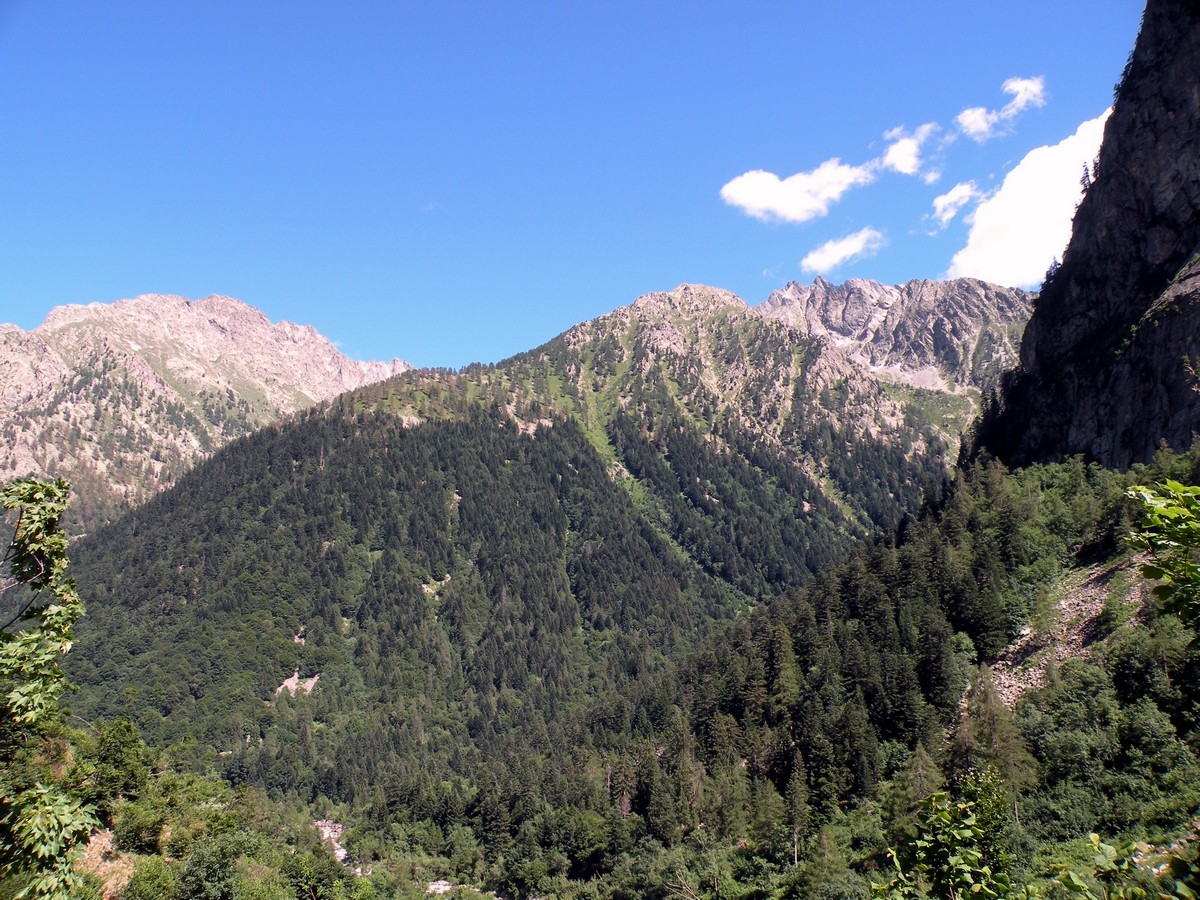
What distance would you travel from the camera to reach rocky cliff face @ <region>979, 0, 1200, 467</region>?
11081cm

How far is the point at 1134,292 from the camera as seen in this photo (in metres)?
132

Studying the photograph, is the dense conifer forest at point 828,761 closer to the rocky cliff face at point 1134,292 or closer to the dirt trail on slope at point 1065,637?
the dirt trail on slope at point 1065,637

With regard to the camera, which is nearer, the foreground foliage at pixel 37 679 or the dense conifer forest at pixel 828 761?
the foreground foliage at pixel 37 679

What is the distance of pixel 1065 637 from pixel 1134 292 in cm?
8668

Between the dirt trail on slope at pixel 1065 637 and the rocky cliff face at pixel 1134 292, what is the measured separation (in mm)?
33862

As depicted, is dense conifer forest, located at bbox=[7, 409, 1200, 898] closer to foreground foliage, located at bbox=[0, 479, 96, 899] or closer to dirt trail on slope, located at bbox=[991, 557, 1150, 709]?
dirt trail on slope, located at bbox=[991, 557, 1150, 709]

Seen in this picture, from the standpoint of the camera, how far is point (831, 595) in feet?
409

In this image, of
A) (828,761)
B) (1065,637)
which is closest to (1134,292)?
(1065,637)

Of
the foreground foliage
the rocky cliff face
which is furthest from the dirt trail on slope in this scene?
the foreground foliage

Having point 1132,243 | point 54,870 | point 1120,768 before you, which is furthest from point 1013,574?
point 54,870

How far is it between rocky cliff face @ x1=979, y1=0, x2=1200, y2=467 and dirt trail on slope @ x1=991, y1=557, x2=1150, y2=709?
3386 centimetres

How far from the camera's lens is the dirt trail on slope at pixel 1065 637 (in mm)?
74438

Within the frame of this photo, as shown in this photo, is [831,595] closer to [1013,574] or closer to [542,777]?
[1013,574]

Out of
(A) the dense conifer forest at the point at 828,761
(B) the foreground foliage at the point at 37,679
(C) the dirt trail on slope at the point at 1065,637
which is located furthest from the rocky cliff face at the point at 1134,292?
(B) the foreground foliage at the point at 37,679
